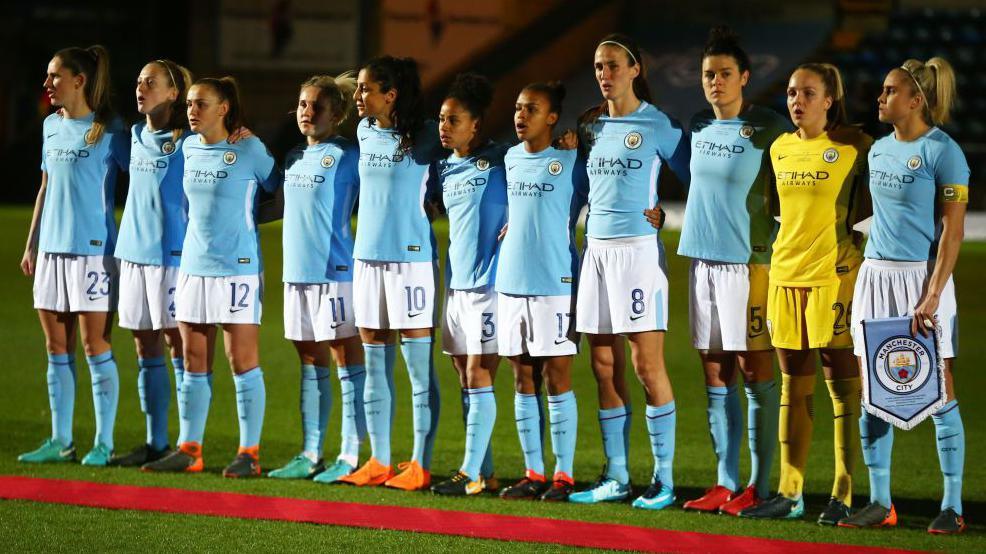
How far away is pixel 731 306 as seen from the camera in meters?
5.61

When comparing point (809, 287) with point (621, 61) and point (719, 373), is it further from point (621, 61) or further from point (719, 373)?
point (621, 61)

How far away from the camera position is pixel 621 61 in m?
5.75

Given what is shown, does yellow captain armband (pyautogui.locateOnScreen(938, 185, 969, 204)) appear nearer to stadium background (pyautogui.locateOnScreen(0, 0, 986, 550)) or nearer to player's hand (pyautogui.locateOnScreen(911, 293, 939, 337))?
player's hand (pyautogui.locateOnScreen(911, 293, 939, 337))

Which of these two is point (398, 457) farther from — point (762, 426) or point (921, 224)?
point (921, 224)

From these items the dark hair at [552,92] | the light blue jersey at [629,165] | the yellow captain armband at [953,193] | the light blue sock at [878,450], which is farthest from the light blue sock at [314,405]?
the yellow captain armband at [953,193]

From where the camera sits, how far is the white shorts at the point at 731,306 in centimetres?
561

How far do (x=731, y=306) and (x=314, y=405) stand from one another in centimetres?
195

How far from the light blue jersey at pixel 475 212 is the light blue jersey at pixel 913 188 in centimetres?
156

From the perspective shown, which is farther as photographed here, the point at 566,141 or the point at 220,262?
the point at 220,262

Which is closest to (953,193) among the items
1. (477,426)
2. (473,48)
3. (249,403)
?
(477,426)

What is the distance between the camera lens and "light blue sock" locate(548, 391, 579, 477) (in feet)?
19.6

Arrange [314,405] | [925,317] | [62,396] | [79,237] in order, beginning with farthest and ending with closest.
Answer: [62,396] < [79,237] < [314,405] < [925,317]

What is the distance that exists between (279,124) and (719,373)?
18.7 m

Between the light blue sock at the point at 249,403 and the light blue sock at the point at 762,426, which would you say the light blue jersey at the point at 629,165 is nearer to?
the light blue sock at the point at 762,426
